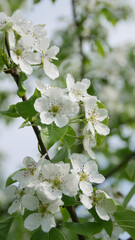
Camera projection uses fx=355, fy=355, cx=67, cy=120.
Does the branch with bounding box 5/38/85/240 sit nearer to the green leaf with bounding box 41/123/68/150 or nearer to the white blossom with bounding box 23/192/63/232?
the green leaf with bounding box 41/123/68/150

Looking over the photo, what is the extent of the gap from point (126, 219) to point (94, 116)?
0.49m

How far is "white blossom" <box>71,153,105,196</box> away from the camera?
57.9 inches

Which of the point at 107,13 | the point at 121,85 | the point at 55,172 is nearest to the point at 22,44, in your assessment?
the point at 55,172

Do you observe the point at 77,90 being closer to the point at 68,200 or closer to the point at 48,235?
the point at 68,200

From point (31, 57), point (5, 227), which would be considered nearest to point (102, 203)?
point (5, 227)

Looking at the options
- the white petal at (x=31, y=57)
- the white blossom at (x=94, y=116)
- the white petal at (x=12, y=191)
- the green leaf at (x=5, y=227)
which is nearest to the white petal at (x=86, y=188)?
the white blossom at (x=94, y=116)

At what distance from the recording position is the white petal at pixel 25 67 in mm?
1506

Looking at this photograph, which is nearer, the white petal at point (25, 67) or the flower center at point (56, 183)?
the flower center at point (56, 183)

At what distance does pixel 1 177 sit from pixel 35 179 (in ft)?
11.1

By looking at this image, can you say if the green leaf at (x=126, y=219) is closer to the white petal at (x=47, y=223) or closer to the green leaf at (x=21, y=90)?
the white petal at (x=47, y=223)

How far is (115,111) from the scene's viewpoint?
6285mm

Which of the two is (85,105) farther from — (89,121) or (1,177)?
(1,177)

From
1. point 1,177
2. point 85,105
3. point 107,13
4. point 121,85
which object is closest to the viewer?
point 85,105

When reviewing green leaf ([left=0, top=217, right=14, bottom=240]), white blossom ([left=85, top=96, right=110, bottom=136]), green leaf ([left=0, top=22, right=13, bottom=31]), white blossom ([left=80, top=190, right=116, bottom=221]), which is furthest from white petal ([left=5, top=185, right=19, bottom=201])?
green leaf ([left=0, top=22, right=13, bottom=31])
